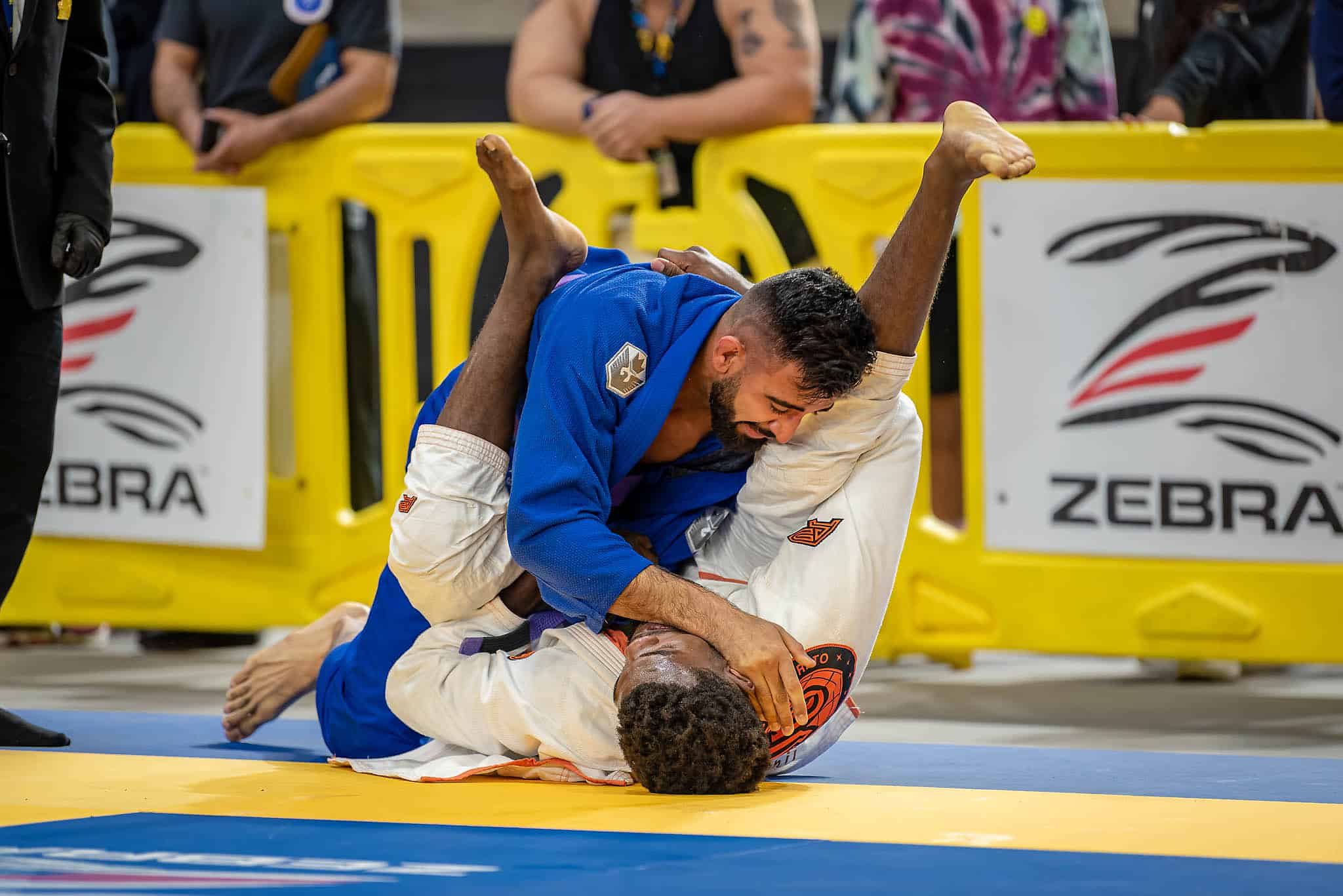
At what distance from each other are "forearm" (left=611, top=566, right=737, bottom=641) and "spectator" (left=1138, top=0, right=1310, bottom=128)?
2584 millimetres

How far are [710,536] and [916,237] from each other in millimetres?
788

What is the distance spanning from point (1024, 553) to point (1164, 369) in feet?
1.98

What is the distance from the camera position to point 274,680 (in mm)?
3510

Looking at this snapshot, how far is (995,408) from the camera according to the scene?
4.43 metres

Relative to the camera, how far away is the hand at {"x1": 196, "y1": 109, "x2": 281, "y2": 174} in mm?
4910

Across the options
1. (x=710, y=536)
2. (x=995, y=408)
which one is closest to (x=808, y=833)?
(x=710, y=536)

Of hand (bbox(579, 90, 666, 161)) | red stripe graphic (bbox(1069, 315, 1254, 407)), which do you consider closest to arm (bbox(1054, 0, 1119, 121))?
red stripe graphic (bbox(1069, 315, 1254, 407))

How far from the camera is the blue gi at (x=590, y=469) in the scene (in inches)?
115

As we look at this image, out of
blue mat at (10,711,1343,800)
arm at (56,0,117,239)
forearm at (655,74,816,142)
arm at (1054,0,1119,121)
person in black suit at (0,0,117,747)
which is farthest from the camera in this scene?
arm at (1054,0,1119,121)

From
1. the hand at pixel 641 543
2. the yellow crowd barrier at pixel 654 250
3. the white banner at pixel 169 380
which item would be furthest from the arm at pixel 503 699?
the white banner at pixel 169 380

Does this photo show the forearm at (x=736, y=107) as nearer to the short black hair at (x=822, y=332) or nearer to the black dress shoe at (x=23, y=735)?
the short black hair at (x=822, y=332)

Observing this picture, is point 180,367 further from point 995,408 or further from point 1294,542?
point 1294,542

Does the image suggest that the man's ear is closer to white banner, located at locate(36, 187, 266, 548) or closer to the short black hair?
the short black hair

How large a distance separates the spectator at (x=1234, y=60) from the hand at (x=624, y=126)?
144 centimetres
